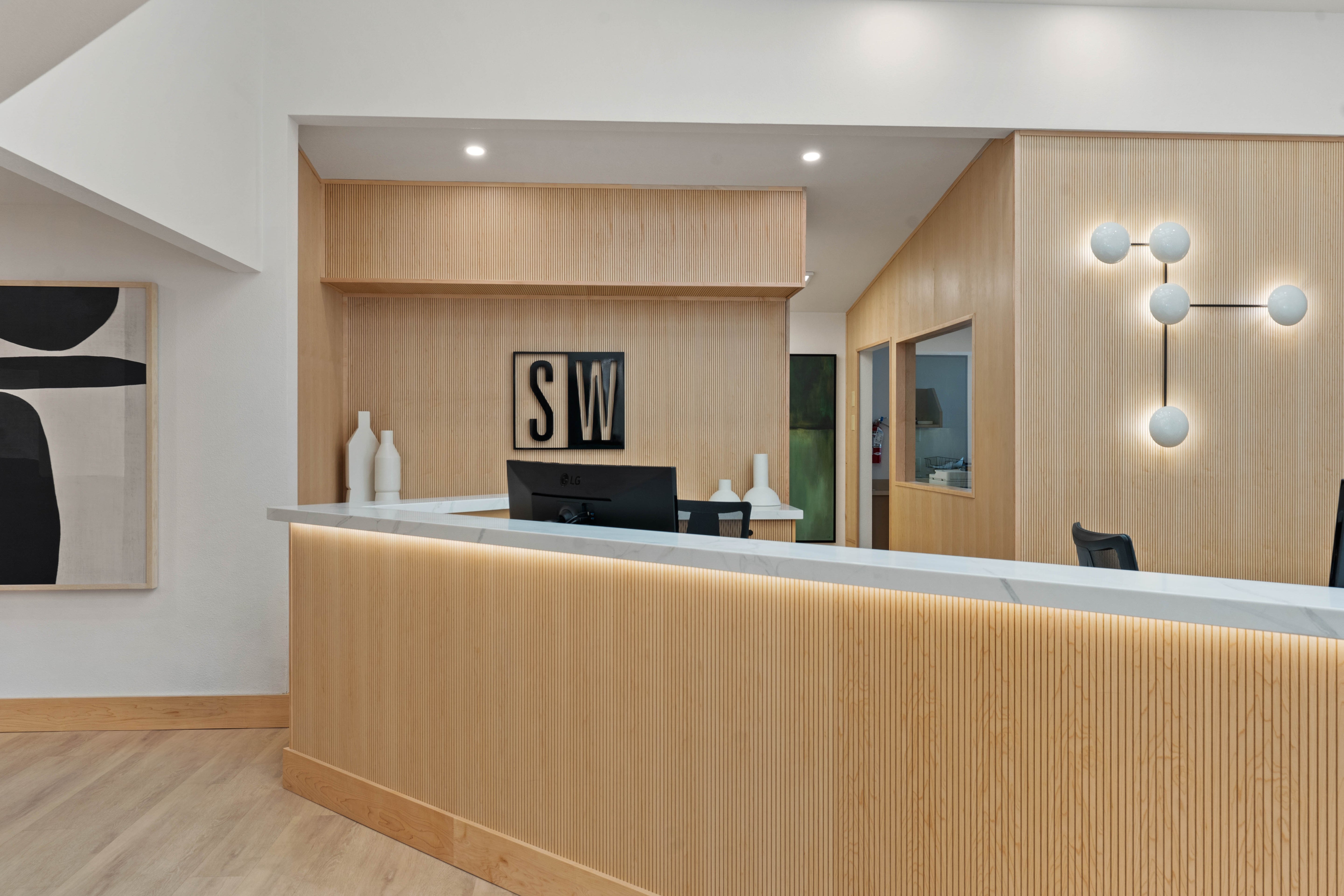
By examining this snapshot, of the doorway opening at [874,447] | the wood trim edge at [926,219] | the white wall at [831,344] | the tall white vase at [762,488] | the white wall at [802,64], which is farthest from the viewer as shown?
the white wall at [831,344]

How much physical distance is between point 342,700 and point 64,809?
3.61 feet

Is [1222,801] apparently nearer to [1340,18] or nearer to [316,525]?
[316,525]

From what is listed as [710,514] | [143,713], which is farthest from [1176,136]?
[143,713]

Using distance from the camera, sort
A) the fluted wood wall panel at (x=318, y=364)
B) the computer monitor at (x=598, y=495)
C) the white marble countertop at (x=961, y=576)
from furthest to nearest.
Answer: the fluted wood wall panel at (x=318, y=364)
the computer monitor at (x=598, y=495)
the white marble countertop at (x=961, y=576)

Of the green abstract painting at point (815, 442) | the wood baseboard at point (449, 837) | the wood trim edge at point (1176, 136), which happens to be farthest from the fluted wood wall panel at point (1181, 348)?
the green abstract painting at point (815, 442)

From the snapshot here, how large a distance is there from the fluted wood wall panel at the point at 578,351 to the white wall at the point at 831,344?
106 inches

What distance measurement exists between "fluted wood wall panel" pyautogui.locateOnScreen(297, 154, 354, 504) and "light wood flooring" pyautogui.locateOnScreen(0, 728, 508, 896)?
4.09 ft

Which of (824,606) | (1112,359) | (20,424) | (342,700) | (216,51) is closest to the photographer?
(824,606)

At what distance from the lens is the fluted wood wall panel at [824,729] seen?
49.1 inches

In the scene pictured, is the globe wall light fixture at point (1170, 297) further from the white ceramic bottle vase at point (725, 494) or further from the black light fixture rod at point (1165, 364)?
the white ceramic bottle vase at point (725, 494)

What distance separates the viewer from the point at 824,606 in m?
1.65

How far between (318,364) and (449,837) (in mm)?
2629

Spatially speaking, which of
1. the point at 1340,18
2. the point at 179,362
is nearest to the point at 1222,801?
the point at 179,362

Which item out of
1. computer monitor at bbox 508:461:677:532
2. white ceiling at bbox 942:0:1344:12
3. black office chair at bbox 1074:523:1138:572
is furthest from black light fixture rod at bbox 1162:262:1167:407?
computer monitor at bbox 508:461:677:532
